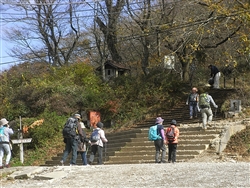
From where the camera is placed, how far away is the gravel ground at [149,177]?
31.6 ft

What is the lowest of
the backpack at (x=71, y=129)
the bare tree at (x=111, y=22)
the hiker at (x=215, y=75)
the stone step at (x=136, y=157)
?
the stone step at (x=136, y=157)

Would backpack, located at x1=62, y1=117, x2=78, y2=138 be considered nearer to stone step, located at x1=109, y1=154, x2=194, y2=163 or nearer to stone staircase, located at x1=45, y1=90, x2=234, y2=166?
stone staircase, located at x1=45, y1=90, x2=234, y2=166

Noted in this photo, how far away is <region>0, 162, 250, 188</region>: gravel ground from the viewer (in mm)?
9633

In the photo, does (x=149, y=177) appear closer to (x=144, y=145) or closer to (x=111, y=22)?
(x=144, y=145)

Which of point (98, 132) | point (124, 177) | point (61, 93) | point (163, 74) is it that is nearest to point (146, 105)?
point (163, 74)

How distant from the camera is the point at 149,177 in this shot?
10469 mm

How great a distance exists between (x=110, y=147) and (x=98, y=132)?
5228 millimetres

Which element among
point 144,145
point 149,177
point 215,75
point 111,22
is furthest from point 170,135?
point 111,22

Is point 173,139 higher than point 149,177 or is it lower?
higher

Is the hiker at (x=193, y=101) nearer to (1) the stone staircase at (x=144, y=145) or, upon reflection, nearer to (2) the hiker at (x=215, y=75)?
(1) the stone staircase at (x=144, y=145)

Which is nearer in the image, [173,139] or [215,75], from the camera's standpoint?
[173,139]

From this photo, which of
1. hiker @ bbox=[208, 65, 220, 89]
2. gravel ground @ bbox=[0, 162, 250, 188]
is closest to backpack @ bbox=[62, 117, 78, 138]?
gravel ground @ bbox=[0, 162, 250, 188]

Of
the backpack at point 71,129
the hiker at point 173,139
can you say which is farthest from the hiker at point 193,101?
the backpack at point 71,129

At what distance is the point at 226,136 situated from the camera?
53.0ft
